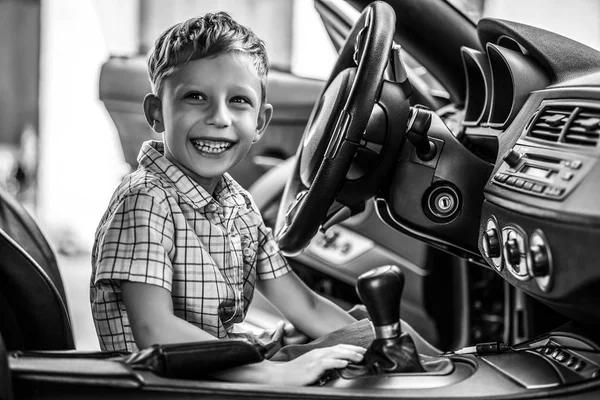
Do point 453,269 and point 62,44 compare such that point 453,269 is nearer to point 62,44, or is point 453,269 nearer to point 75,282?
point 75,282

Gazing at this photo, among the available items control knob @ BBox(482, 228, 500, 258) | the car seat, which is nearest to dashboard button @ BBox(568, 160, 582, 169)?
control knob @ BBox(482, 228, 500, 258)

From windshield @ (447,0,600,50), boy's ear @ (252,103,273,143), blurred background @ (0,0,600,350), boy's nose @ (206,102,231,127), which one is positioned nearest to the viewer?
boy's nose @ (206,102,231,127)

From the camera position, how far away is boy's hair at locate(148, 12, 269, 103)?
1.18 meters

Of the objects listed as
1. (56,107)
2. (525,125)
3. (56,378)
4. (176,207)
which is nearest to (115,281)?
(176,207)

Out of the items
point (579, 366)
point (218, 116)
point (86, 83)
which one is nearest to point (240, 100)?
point (218, 116)

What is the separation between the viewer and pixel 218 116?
117cm

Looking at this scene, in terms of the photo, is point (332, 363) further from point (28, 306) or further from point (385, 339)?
point (28, 306)

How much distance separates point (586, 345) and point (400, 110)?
17.7 inches

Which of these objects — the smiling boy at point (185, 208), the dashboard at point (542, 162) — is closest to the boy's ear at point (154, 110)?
the smiling boy at point (185, 208)

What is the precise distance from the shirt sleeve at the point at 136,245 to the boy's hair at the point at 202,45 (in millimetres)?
199

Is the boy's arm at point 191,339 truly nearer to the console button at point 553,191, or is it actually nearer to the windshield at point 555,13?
the console button at point 553,191

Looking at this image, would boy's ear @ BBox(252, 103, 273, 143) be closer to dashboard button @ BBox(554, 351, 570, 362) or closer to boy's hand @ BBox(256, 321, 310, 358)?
boy's hand @ BBox(256, 321, 310, 358)

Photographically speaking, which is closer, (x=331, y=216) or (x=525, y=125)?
(x=525, y=125)

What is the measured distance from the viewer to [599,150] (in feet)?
3.05
